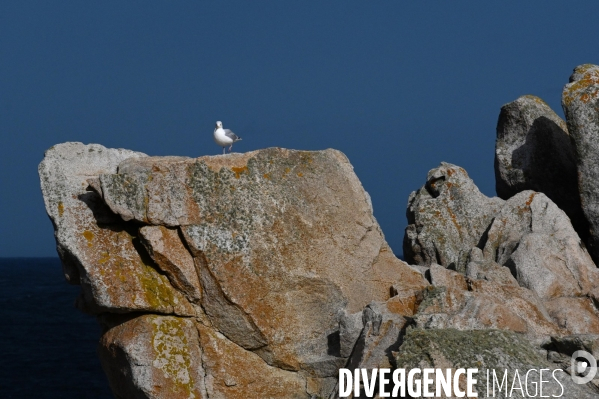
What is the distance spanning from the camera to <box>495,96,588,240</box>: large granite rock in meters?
22.7

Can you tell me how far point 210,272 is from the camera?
16016 millimetres

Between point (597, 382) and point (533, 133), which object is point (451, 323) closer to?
point (597, 382)

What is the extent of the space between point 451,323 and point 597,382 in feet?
8.30

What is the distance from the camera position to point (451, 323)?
46.8 feet

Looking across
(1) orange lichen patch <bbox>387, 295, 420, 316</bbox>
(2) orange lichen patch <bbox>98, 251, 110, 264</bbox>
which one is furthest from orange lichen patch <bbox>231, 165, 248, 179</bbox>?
(1) orange lichen patch <bbox>387, 295, 420, 316</bbox>

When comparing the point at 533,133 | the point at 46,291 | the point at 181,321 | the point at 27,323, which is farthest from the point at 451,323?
the point at 46,291

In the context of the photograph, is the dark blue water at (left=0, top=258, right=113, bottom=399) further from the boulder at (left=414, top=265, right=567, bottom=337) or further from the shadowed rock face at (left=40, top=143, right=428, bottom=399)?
the boulder at (left=414, top=265, right=567, bottom=337)

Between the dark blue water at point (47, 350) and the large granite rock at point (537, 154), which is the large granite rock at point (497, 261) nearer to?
the large granite rock at point (537, 154)

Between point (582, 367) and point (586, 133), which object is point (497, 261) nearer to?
point (586, 133)

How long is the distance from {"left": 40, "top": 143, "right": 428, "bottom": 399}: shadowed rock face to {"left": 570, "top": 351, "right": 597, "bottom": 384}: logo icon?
11.1ft

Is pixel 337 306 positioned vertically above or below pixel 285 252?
below

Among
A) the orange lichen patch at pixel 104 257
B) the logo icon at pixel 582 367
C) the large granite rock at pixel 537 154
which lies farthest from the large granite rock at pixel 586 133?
the orange lichen patch at pixel 104 257

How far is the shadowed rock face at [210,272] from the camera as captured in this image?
15852 millimetres

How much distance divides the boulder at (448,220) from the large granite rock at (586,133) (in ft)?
7.95
